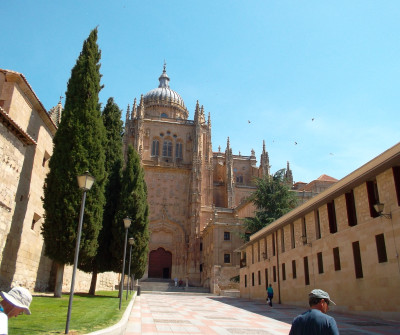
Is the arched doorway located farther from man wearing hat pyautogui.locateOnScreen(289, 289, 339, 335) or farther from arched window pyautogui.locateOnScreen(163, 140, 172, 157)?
man wearing hat pyautogui.locateOnScreen(289, 289, 339, 335)

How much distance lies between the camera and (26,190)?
1589cm

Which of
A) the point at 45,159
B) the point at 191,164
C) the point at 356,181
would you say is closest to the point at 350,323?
the point at 356,181

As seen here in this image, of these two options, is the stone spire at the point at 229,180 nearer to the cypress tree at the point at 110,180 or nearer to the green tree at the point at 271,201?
the green tree at the point at 271,201

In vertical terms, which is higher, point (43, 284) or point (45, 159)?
point (45, 159)

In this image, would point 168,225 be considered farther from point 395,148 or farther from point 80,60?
point 395,148

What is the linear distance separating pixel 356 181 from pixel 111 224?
46.1 ft

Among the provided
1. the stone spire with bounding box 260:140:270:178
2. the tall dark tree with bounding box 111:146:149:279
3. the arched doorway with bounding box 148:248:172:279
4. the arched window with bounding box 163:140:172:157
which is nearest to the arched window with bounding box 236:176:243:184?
the stone spire with bounding box 260:140:270:178

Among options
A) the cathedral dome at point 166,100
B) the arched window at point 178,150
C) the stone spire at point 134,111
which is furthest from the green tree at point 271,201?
the cathedral dome at point 166,100

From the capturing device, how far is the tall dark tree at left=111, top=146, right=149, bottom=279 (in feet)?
67.9

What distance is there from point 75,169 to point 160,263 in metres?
33.6

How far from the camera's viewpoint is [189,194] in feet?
164

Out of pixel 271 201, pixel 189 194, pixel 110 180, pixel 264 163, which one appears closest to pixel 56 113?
pixel 110 180

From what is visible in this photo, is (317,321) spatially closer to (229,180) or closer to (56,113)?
(56,113)

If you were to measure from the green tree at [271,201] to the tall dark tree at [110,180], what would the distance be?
1587 centimetres
